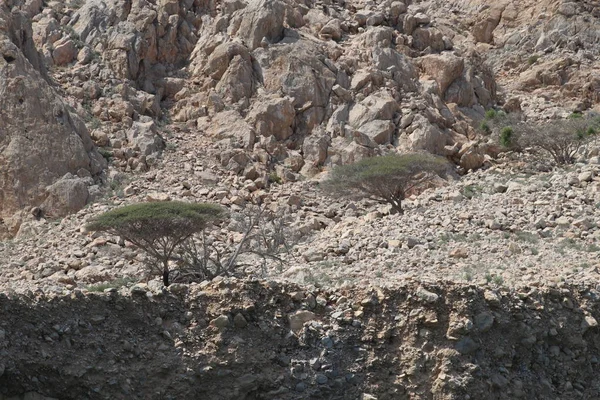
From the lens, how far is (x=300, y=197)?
906 inches

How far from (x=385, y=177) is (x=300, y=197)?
2.70 m

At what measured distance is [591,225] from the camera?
14930mm

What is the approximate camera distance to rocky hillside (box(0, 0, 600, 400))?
9812mm

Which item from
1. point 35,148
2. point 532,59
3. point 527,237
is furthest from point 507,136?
point 35,148

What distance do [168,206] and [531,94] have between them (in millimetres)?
19242

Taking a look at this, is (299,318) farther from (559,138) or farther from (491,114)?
(491,114)

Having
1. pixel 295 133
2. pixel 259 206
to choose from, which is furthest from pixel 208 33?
pixel 259 206

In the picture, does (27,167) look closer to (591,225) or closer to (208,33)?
(208,33)

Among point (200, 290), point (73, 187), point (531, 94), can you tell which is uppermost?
point (200, 290)

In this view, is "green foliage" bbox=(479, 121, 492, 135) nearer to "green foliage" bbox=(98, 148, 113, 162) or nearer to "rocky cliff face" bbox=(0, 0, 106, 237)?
"green foliage" bbox=(98, 148, 113, 162)

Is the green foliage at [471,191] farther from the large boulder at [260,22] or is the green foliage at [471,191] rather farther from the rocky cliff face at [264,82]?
the large boulder at [260,22]

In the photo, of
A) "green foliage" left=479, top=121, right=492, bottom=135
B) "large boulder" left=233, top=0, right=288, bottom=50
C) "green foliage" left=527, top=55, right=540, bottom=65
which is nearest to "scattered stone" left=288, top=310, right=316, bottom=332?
"green foliage" left=479, top=121, right=492, bottom=135

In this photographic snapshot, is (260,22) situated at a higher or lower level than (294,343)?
lower

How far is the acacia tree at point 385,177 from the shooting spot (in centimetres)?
2139
